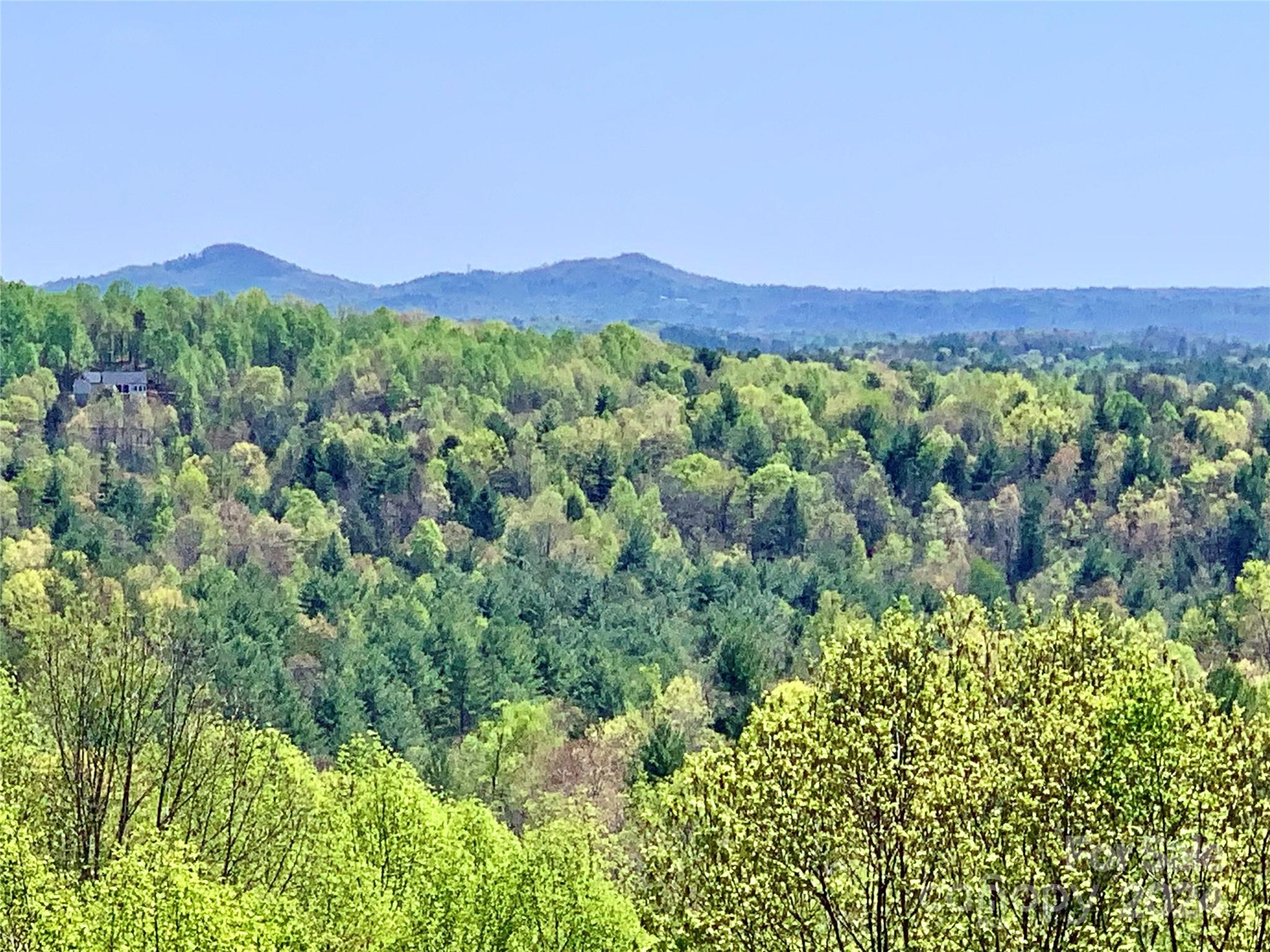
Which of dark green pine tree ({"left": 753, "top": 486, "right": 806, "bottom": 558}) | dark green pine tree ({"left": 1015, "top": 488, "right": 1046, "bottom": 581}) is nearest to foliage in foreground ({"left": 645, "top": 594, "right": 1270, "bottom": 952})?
dark green pine tree ({"left": 1015, "top": 488, "right": 1046, "bottom": 581})

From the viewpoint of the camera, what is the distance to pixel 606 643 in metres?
84.2

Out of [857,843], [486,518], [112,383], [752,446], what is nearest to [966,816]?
[857,843]

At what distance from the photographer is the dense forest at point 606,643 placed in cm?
1817

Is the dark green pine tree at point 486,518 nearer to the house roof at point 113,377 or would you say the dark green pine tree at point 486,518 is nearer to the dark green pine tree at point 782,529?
the dark green pine tree at point 782,529

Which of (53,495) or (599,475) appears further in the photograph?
(599,475)

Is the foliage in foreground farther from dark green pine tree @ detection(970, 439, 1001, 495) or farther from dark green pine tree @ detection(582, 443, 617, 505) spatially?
dark green pine tree @ detection(970, 439, 1001, 495)

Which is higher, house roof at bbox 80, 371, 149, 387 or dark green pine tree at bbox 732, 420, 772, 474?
house roof at bbox 80, 371, 149, 387

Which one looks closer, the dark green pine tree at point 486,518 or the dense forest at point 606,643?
the dense forest at point 606,643

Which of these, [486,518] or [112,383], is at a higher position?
[112,383]

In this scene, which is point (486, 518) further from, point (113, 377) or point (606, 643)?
point (606, 643)

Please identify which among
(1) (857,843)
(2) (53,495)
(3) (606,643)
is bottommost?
(3) (606,643)

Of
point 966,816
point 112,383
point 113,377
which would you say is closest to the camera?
point 966,816

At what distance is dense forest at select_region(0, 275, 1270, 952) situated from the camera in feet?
59.6

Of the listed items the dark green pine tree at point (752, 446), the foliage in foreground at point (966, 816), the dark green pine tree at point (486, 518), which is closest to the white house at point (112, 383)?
the dark green pine tree at point (486, 518)
